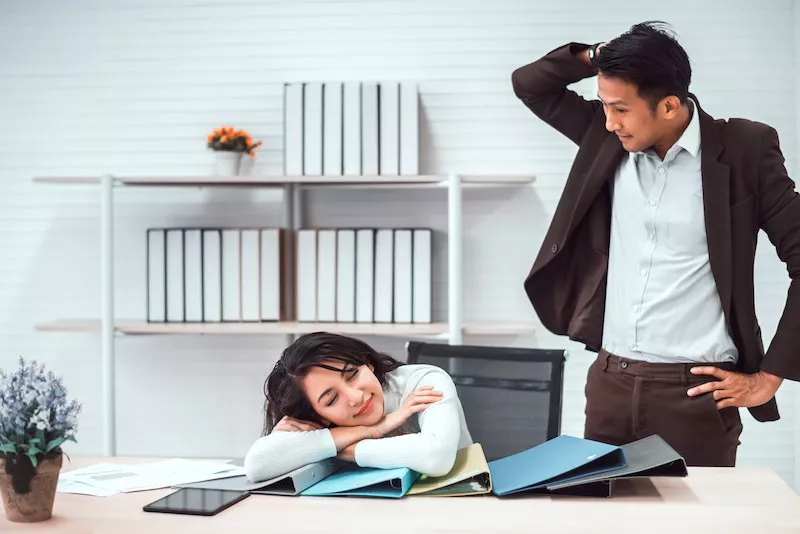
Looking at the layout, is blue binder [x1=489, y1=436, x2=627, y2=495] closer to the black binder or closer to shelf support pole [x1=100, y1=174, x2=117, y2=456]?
the black binder

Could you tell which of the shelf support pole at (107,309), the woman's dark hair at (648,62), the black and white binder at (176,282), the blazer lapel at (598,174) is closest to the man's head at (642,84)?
the woman's dark hair at (648,62)

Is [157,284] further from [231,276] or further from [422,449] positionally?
[422,449]

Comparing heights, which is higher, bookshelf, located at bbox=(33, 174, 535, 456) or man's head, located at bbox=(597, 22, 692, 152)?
man's head, located at bbox=(597, 22, 692, 152)

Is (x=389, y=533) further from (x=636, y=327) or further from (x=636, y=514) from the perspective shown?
(x=636, y=327)

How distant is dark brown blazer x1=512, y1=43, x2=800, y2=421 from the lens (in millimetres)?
1878

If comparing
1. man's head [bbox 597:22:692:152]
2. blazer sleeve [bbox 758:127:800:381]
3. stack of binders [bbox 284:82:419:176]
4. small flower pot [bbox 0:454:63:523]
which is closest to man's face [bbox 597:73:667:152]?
man's head [bbox 597:22:692:152]

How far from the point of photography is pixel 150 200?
11.0ft

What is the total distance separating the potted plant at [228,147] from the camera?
3.10 m

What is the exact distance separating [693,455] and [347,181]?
5.11ft

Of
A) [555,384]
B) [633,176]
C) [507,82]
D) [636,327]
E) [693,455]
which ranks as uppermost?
[507,82]

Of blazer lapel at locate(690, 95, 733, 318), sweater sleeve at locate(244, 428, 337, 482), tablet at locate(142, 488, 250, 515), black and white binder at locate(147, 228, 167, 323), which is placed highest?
blazer lapel at locate(690, 95, 733, 318)

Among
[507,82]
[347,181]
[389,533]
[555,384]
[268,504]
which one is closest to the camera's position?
[389,533]

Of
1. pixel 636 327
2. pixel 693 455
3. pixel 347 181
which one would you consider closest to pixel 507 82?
pixel 347 181

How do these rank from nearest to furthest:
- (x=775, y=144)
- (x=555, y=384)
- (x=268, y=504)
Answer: (x=268, y=504), (x=775, y=144), (x=555, y=384)
